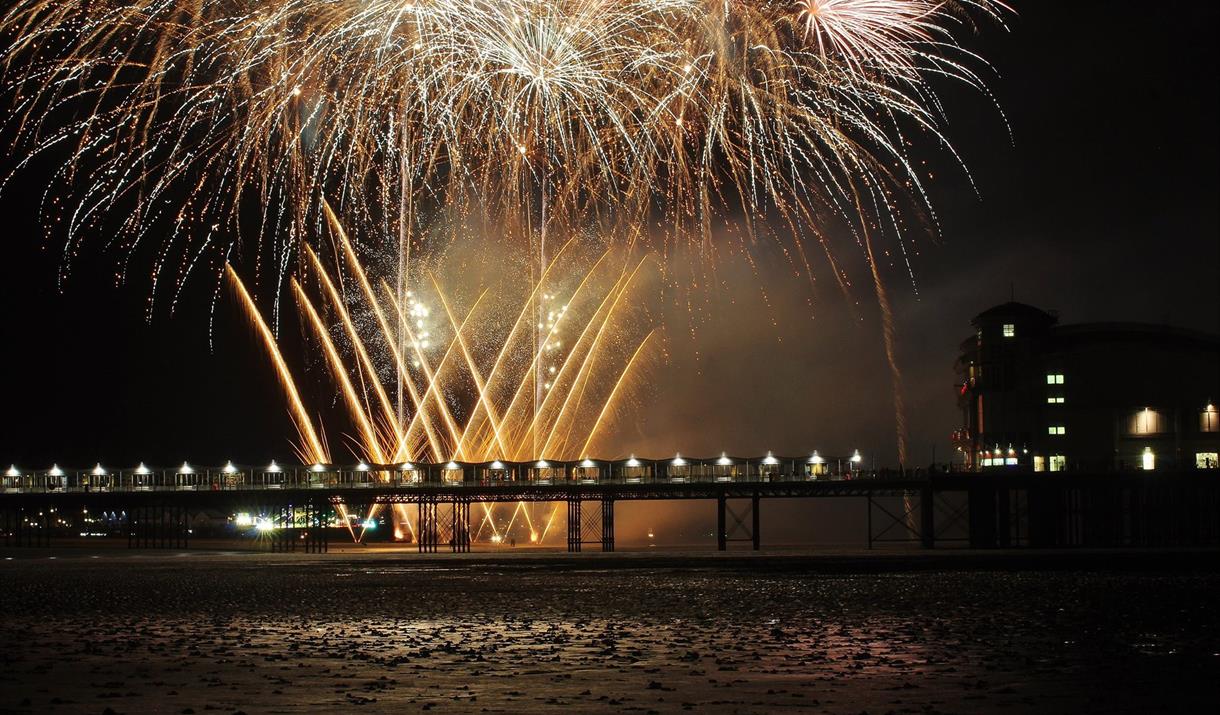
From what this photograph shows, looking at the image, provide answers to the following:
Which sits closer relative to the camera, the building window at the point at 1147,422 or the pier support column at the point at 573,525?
the pier support column at the point at 573,525

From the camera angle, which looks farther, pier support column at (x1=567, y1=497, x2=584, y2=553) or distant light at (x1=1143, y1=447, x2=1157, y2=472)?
distant light at (x1=1143, y1=447, x2=1157, y2=472)

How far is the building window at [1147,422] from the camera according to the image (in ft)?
345

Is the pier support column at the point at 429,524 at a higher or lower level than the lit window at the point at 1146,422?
lower

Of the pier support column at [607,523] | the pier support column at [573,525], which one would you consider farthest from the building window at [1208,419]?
the pier support column at [573,525]

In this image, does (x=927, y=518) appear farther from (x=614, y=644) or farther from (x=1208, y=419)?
(x=614, y=644)

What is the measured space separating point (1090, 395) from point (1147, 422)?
181 inches

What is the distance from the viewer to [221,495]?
105 meters

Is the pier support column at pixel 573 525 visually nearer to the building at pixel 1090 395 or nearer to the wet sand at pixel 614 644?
the building at pixel 1090 395

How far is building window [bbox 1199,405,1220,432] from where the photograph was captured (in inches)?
4124

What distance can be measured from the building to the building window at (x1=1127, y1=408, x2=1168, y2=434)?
3.0 inches

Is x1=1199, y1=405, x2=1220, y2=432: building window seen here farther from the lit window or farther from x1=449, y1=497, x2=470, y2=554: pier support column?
x1=449, y1=497, x2=470, y2=554: pier support column

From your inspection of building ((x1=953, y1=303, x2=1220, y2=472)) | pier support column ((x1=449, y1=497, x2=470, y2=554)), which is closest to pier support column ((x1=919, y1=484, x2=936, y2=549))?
building ((x1=953, y1=303, x2=1220, y2=472))

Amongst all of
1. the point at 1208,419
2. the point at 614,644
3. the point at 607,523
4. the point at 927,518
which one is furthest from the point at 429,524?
the point at 614,644

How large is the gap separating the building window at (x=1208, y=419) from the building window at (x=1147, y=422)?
2.75 metres
